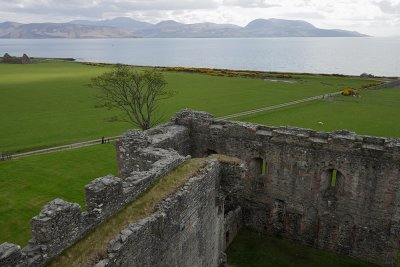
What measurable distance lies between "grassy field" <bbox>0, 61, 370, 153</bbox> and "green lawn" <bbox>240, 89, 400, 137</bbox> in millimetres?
6760

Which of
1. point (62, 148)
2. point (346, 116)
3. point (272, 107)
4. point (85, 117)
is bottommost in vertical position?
point (62, 148)

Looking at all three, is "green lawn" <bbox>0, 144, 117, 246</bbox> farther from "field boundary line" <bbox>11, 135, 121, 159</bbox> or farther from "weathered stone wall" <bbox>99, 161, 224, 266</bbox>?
"weathered stone wall" <bbox>99, 161, 224, 266</bbox>

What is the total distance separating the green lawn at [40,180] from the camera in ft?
76.7

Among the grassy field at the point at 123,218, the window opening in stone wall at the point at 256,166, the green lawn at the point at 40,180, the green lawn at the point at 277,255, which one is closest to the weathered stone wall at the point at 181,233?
the grassy field at the point at 123,218

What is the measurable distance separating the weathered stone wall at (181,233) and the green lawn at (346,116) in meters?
33.9

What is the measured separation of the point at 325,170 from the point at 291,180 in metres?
2.18

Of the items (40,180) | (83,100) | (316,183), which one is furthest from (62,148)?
(83,100)

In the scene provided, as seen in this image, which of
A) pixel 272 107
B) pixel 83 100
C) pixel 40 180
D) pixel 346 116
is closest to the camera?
pixel 40 180

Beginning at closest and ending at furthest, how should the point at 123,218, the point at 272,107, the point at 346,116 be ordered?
the point at 123,218 < the point at 346,116 < the point at 272,107

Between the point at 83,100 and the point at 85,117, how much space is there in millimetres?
13644

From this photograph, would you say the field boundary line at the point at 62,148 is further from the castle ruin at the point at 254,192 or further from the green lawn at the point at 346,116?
the green lawn at the point at 346,116

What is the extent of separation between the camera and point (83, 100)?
66062mm

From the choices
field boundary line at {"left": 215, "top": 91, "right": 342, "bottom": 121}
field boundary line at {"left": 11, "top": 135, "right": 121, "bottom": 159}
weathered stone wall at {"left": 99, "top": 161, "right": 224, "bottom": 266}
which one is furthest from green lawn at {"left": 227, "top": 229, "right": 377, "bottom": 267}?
field boundary line at {"left": 215, "top": 91, "right": 342, "bottom": 121}

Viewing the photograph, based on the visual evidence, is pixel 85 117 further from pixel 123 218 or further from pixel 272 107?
pixel 123 218
